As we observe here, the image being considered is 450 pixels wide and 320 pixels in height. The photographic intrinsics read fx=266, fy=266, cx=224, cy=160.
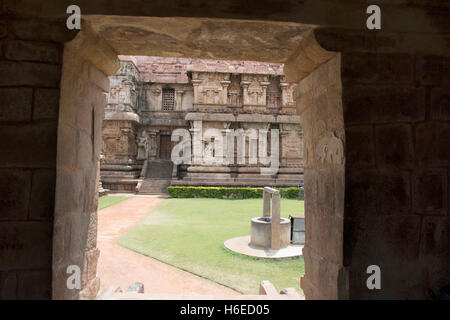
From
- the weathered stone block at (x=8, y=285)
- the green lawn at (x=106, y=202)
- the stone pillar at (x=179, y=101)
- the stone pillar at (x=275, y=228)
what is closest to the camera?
the weathered stone block at (x=8, y=285)

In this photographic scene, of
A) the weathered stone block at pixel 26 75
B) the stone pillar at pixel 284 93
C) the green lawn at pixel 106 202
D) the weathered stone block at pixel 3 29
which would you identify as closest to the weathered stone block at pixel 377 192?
the weathered stone block at pixel 26 75

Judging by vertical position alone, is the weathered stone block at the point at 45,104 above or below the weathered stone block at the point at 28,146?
above

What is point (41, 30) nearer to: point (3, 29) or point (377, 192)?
point (3, 29)

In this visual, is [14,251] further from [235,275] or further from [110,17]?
[235,275]

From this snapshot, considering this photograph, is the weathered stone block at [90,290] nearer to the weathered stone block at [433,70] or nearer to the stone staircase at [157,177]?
the weathered stone block at [433,70]

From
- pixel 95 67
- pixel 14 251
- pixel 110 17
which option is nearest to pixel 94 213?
pixel 14 251

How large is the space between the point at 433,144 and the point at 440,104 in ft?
0.85

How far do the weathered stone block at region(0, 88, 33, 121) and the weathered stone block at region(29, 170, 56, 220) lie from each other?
13.5 inches

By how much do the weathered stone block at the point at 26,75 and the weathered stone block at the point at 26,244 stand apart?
2.67 feet

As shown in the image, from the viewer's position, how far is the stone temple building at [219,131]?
693 inches

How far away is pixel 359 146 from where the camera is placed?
64.0 inches

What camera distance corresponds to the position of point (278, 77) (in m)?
19.1

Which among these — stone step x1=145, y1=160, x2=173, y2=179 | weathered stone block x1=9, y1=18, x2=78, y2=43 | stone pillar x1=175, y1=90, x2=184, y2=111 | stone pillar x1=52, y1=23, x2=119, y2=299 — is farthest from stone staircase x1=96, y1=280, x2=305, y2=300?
stone pillar x1=175, y1=90, x2=184, y2=111

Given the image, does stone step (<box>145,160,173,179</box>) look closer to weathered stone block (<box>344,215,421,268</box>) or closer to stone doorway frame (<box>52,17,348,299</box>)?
stone doorway frame (<box>52,17,348,299</box>)
